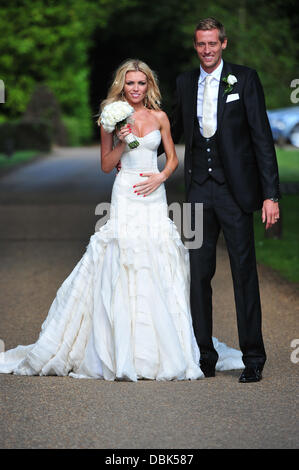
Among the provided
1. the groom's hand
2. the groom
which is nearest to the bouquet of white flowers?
the groom

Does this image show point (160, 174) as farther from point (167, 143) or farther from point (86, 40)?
point (86, 40)

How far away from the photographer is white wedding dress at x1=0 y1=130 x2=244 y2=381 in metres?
6.20

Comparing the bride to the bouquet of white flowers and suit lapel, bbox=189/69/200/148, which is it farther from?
suit lapel, bbox=189/69/200/148

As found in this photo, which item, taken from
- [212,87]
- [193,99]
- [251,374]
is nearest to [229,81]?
[212,87]

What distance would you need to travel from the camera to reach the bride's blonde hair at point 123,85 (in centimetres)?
632

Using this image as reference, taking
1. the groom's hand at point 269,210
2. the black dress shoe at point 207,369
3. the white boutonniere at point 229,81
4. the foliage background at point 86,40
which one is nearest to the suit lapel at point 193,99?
the white boutonniere at point 229,81

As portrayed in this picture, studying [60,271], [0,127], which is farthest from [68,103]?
[60,271]

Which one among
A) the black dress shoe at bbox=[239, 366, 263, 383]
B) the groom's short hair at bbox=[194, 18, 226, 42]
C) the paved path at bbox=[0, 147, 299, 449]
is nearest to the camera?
the paved path at bbox=[0, 147, 299, 449]

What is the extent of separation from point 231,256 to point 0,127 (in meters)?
28.1

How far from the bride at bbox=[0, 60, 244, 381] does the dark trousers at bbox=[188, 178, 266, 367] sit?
0.62ft

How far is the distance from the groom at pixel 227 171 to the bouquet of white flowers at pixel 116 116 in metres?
0.33

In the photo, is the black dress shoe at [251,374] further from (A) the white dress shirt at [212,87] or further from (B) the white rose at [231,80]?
(B) the white rose at [231,80]

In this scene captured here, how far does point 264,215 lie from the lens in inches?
238
